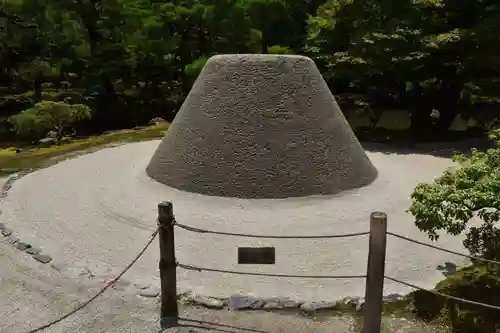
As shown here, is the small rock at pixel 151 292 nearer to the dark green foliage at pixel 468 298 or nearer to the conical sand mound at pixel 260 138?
the dark green foliage at pixel 468 298

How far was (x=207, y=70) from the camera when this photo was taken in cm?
1019

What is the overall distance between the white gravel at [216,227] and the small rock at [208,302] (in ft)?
0.69

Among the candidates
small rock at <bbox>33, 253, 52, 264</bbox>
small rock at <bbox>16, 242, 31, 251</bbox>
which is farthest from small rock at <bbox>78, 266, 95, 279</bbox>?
small rock at <bbox>16, 242, 31, 251</bbox>

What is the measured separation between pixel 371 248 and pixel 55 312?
144 inches

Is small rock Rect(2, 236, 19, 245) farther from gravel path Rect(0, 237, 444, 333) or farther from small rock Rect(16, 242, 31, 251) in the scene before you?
gravel path Rect(0, 237, 444, 333)

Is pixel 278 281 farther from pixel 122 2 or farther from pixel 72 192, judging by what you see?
pixel 122 2

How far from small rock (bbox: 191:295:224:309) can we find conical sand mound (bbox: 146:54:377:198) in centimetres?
347

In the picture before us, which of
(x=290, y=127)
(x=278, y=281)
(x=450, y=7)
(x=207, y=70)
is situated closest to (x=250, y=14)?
(x=450, y=7)

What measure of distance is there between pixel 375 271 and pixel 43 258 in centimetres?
474

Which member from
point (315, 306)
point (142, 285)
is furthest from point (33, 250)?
point (315, 306)

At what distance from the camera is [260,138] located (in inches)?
363

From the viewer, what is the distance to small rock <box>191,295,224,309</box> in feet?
18.0

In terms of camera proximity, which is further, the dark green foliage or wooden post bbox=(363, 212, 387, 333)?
the dark green foliage

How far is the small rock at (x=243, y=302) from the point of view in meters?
5.47
